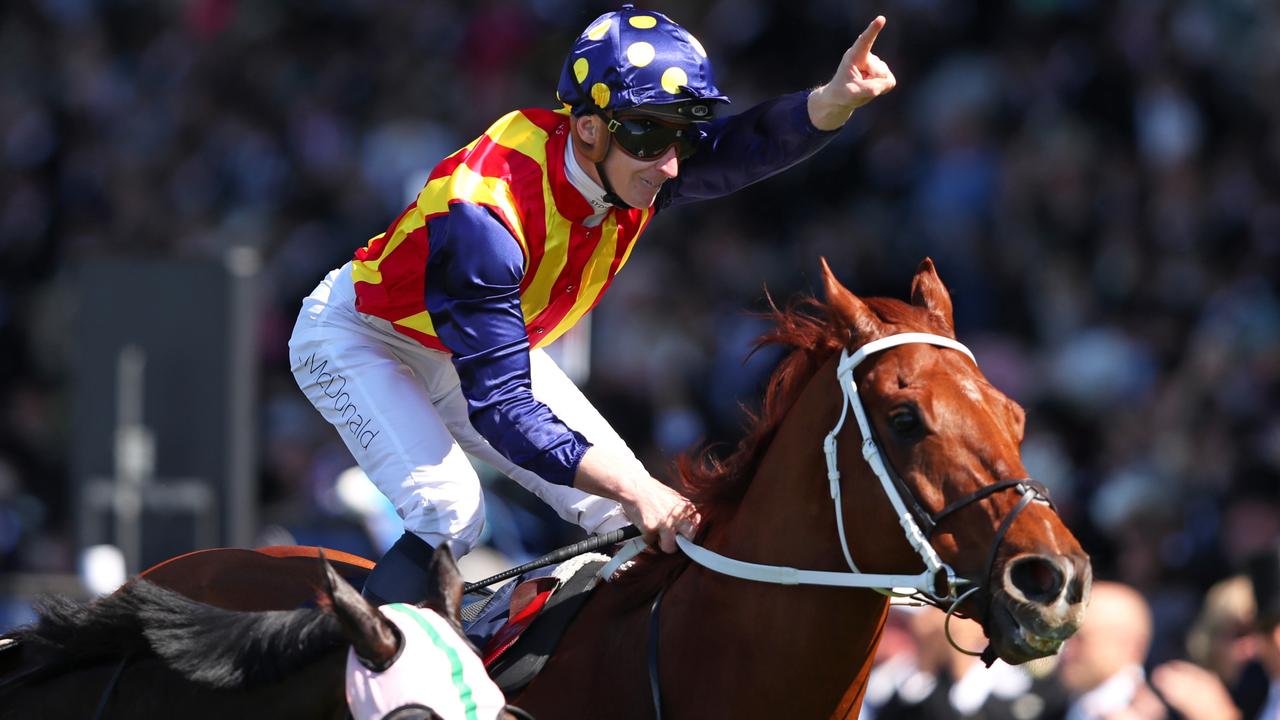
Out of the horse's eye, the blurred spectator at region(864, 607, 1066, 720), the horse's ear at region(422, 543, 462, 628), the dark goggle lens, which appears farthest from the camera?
the blurred spectator at region(864, 607, 1066, 720)

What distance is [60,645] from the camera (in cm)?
357

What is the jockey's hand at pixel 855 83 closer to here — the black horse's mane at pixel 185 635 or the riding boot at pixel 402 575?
the riding boot at pixel 402 575

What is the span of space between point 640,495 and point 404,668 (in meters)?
0.90

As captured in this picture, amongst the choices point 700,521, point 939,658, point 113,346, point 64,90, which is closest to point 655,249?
point 113,346

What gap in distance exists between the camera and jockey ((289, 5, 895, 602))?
3.70 meters

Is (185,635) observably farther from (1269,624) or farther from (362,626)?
(1269,624)

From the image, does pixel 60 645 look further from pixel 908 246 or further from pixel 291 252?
pixel 291 252

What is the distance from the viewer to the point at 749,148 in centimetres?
420

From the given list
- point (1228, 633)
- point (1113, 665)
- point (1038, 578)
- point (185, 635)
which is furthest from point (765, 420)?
point (1228, 633)

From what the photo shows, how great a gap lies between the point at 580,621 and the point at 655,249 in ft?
26.5

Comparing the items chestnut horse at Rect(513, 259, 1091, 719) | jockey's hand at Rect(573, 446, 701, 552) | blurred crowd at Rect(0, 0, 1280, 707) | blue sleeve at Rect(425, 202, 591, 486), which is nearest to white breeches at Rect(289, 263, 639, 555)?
jockey's hand at Rect(573, 446, 701, 552)

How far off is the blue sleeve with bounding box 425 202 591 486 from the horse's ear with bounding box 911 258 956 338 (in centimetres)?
82

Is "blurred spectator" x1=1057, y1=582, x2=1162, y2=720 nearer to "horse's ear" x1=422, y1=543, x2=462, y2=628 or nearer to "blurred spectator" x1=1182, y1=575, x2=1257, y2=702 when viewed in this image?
"blurred spectator" x1=1182, y1=575, x2=1257, y2=702

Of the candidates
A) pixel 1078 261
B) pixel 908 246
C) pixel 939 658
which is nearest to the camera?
pixel 939 658
